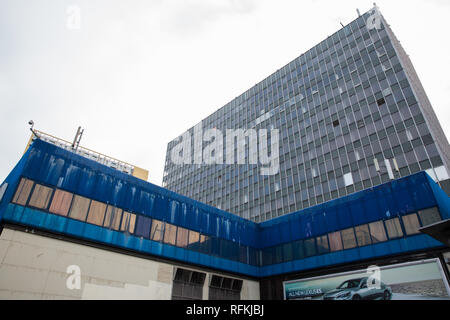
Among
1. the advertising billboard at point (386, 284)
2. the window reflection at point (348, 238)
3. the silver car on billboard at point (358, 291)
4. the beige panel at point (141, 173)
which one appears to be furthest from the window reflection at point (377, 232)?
the beige panel at point (141, 173)

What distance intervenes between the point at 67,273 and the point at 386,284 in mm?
24697

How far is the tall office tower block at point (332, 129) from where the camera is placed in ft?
163

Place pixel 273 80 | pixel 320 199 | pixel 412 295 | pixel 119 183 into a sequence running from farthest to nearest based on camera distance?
pixel 273 80
pixel 320 199
pixel 119 183
pixel 412 295

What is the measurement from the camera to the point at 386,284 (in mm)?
24812

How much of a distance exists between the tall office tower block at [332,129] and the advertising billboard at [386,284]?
1763 cm

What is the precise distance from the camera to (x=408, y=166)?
1821 inches

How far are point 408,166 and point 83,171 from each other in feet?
148

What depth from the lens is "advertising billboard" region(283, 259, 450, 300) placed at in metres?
22.7

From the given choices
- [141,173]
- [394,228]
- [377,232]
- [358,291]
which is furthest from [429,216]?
[141,173]

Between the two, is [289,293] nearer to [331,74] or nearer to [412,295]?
[412,295]

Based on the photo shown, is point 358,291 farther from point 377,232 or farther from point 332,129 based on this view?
point 332,129

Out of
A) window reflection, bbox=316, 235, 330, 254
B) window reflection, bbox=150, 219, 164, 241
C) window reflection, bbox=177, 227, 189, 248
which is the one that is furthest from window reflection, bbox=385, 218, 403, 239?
window reflection, bbox=150, 219, 164, 241
